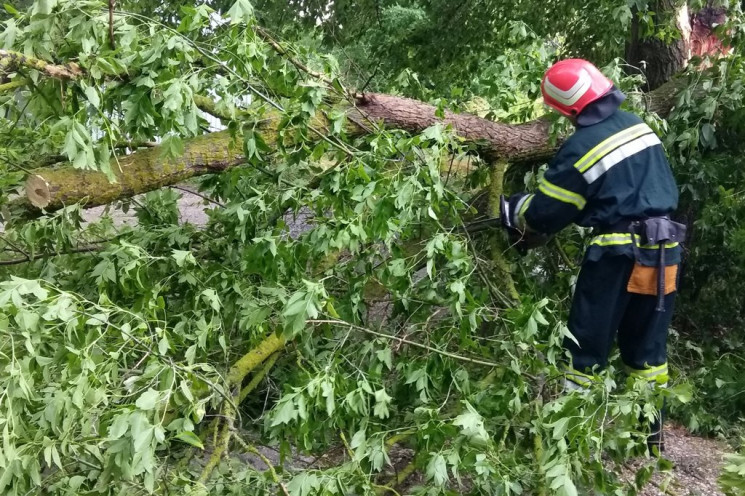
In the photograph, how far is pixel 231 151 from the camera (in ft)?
9.01

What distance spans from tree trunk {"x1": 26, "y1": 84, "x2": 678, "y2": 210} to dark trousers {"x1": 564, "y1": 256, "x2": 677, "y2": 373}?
3.03ft

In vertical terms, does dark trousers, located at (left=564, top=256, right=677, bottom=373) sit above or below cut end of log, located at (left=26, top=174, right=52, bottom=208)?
below

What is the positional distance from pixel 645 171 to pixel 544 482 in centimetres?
136

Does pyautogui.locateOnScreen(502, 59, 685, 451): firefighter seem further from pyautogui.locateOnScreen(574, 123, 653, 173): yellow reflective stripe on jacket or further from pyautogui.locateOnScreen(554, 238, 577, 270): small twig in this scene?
pyautogui.locateOnScreen(554, 238, 577, 270): small twig

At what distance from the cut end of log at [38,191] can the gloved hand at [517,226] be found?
1.87m

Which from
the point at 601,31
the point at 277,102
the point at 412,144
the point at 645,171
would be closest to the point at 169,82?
the point at 277,102

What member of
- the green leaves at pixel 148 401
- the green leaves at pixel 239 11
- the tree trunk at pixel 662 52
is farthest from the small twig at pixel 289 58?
the tree trunk at pixel 662 52

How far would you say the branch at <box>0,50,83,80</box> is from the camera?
1.96 meters

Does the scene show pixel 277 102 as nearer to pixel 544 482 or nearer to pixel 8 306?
pixel 8 306

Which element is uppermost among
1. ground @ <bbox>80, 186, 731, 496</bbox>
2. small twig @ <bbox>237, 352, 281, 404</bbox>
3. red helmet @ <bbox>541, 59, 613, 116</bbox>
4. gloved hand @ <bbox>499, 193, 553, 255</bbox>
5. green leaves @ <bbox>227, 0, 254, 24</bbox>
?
green leaves @ <bbox>227, 0, 254, 24</bbox>

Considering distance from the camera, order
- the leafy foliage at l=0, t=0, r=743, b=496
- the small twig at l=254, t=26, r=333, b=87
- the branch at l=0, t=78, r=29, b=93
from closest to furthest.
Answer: the leafy foliage at l=0, t=0, r=743, b=496
the branch at l=0, t=78, r=29, b=93
the small twig at l=254, t=26, r=333, b=87

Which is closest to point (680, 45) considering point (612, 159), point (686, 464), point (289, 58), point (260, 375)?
point (612, 159)

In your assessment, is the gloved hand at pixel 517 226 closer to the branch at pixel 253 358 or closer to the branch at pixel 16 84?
the branch at pixel 253 358

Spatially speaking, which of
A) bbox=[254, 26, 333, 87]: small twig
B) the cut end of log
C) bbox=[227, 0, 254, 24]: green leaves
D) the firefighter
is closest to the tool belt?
the firefighter
